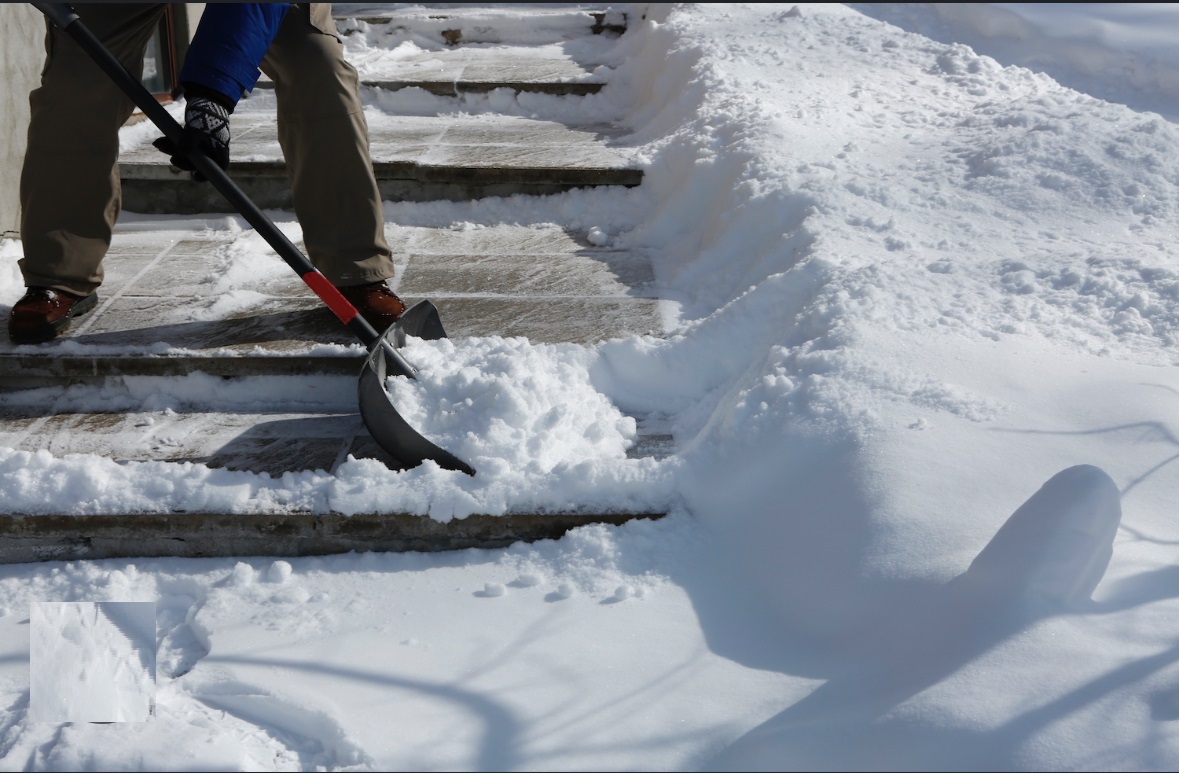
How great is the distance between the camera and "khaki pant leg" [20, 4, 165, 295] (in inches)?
104

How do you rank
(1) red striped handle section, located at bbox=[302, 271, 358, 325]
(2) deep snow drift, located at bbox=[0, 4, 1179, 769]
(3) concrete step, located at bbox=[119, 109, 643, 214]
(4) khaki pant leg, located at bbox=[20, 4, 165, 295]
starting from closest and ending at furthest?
(2) deep snow drift, located at bbox=[0, 4, 1179, 769], (1) red striped handle section, located at bbox=[302, 271, 358, 325], (4) khaki pant leg, located at bbox=[20, 4, 165, 295], (3) concrete step, located at bbox=[119, 109, 643, 214]

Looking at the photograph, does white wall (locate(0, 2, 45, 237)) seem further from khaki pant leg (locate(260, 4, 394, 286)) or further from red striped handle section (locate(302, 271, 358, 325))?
red striped handle section (locate(302, 271, 358, 325))

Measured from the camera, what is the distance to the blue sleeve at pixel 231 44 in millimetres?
2383

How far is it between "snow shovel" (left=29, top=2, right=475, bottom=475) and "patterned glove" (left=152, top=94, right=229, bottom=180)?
0.6 inches

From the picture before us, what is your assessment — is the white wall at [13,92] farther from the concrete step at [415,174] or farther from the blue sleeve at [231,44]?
the blue sleeve at [231,44]

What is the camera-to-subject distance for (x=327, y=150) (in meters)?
2.77

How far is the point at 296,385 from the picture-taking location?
267cm

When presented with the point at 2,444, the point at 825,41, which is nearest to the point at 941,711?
the point at 2,444

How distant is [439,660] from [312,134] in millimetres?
1592

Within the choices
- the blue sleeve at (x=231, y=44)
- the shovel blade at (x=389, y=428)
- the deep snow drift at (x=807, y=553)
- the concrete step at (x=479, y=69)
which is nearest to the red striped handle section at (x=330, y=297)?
the shovel blade at (x=389, y=428)

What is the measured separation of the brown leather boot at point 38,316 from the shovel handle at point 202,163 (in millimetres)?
626

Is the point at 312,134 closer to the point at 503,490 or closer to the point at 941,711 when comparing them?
the point at 503,490

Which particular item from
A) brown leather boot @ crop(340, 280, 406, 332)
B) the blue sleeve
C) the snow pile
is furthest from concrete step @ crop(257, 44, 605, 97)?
the snow pile

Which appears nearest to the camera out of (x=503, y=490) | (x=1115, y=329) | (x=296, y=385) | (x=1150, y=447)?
(x=1150, y=447)
